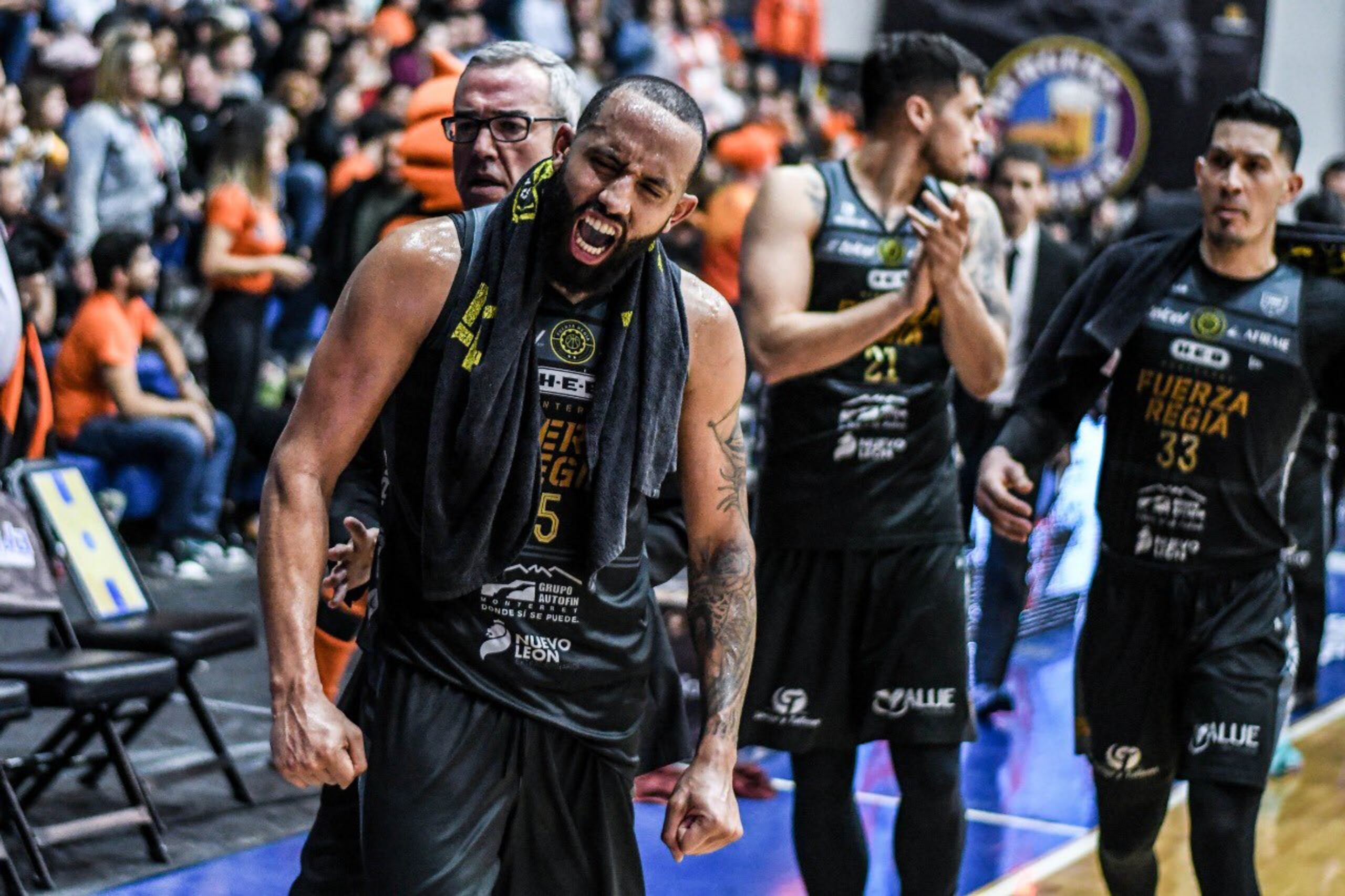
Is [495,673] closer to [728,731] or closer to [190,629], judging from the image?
[728,731]

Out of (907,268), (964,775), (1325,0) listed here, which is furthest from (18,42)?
(1325,0)

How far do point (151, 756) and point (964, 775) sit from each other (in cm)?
284

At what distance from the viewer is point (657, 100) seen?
9.20ft

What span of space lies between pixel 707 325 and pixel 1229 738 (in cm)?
183

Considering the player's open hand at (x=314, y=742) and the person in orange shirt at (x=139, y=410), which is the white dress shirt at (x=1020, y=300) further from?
the player's open hand at (x=314, y=742)

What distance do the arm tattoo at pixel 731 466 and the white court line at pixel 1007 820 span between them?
3.06 metres

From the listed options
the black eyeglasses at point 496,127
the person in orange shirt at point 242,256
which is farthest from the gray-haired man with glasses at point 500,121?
the person in orange shirt at point 242,256

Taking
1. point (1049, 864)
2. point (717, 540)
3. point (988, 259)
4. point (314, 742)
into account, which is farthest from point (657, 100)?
point (1049, 864)

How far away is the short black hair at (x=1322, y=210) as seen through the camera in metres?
7.69

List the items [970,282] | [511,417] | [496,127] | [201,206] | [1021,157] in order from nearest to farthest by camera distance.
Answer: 1. [511,417]
2. [496,127]
3. [970,282]
4. [1021,157]
5. [201,206]

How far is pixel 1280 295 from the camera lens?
4348 mm

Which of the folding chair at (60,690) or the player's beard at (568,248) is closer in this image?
the player's beard at (568,248)

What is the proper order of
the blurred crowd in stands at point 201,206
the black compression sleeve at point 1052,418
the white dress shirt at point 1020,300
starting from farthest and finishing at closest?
the blurred crowd in stands at point 201,206 < the white dress shirt at point 1020,300 < the black compression sleeve at point 1052,418

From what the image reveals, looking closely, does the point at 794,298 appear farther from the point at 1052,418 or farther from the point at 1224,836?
the point at 1224,836
